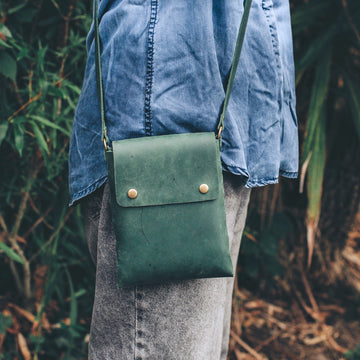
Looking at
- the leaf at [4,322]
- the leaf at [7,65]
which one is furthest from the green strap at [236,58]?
the leaf at [4,322]

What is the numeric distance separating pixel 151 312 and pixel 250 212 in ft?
3.87

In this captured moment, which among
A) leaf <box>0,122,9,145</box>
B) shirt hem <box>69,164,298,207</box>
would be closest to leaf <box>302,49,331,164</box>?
shirt hem <box>69,164,298,207</box>

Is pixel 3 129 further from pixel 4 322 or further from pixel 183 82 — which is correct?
pixel 183 82

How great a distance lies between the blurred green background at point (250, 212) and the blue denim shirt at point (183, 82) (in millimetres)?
490

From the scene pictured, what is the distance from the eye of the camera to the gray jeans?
0.71 m

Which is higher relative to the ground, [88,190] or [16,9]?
[16,9]

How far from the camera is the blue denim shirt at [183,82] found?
2.20 feet

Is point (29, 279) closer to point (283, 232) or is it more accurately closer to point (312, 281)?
point (283, 232)

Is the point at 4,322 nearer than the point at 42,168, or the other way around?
the point at 4,322

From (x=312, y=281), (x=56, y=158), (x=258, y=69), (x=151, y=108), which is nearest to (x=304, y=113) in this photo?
(x=312, y=281)

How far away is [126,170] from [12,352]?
1.16 metres

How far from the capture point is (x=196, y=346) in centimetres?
74

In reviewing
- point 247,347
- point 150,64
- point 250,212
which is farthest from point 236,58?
point 247,347

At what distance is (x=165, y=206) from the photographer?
26.5 inches
